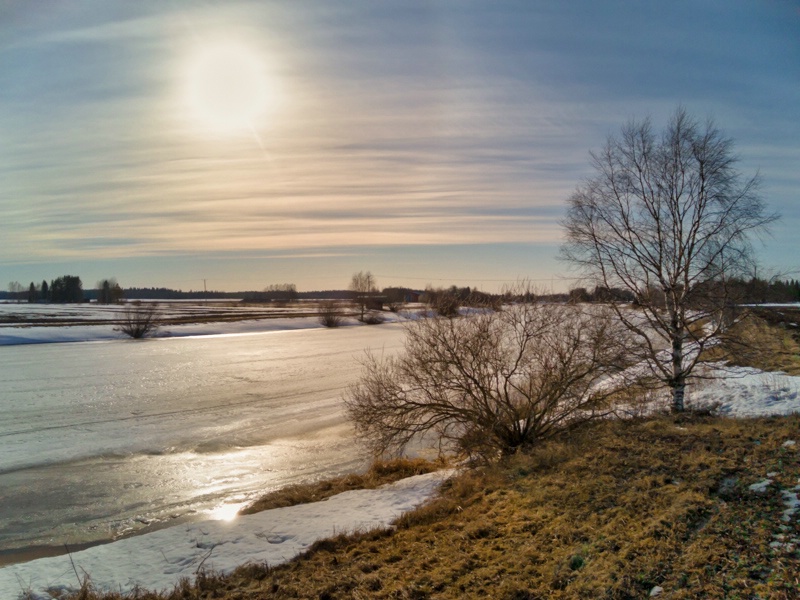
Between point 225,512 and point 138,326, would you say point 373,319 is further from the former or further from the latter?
point 225,512

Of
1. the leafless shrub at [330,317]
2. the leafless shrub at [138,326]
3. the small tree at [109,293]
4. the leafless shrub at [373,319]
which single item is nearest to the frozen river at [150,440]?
the leafless shrub at [138,326]

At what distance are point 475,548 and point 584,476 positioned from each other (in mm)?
3042

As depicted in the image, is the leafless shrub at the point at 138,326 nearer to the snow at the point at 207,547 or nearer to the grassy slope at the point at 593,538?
the snow at the point at 207,547

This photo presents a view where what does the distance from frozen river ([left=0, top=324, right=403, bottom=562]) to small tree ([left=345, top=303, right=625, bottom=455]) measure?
7.92ft

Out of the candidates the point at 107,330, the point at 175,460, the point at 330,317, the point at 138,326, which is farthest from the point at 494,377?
the point at 330,317

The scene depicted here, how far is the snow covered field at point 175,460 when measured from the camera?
9047 millimetres

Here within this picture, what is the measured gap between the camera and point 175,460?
15.5 metres

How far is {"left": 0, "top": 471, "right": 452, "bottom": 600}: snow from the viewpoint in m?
8.09

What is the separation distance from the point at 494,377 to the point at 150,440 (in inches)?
440

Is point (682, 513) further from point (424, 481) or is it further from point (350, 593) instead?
point (424, 481)

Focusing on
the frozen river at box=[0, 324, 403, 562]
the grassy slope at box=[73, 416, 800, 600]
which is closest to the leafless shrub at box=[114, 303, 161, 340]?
the frozen river at box=[0, 324, 403, 562]

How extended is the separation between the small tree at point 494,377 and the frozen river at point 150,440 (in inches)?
95.0

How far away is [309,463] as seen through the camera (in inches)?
594

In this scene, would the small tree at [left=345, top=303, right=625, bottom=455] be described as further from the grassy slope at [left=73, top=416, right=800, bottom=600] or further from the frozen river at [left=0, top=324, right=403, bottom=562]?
the grassy slope at [left=73, top=416, right=800, bottom=600]
